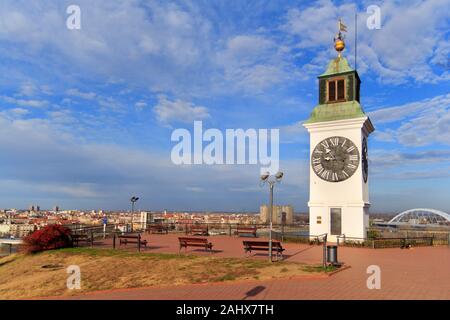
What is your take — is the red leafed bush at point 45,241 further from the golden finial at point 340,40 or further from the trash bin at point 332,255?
the golden finial at point 340,40

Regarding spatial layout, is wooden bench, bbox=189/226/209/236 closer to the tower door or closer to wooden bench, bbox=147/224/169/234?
wooden bench, bbox=147/224/169/234

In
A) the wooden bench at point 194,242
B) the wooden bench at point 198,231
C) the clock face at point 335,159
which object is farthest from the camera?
the wooden bench at point 198,231

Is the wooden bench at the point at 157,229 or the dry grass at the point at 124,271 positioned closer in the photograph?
the dry grass at the point at 124,271

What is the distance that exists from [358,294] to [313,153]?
50.9 ft

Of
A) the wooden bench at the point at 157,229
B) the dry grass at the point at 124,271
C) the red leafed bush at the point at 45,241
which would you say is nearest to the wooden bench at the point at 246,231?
the wooden bench at the point at 157,229

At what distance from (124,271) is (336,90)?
18423mm

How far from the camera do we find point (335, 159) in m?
23.8

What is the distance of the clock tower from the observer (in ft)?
75.1

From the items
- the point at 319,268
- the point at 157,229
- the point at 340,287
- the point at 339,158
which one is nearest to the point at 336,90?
the point at 339,158

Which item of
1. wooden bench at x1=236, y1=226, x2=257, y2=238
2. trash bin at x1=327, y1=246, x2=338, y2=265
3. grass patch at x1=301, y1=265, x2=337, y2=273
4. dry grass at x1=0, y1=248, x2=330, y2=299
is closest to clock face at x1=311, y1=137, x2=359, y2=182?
wooden bench at x1=236, y1=226, x2=257, y2=238

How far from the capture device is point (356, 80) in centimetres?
2494

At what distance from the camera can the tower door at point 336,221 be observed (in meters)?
23.0

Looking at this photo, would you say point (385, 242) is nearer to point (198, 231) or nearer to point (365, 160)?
point (365, 160)
